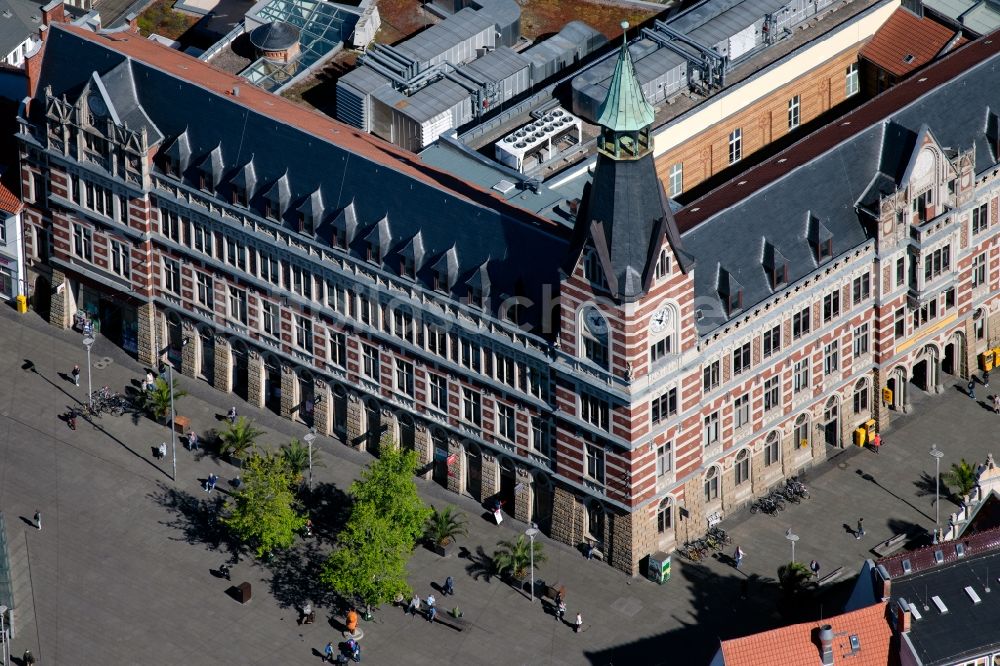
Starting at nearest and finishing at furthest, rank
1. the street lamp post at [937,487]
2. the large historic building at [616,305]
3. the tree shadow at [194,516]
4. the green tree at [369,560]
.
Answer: the green tree at [369,560] → the large historic building at [616,305] → the street lamp post at [937,487] → the tree shadow at [194,516]

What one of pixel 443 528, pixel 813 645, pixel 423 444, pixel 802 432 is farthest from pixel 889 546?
pixel 423 444

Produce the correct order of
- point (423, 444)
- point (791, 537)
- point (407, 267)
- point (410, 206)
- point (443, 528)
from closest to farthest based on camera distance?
point (791, 537) → point (443, 528) → point (407, 267) → point (410, 206) → point (423, 444)

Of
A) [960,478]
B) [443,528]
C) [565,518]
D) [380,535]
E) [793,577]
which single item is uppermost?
[960,478]

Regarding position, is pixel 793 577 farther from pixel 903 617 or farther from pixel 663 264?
pixel 663 264

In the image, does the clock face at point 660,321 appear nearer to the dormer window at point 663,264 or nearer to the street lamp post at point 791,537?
the dormer window at point 663,264

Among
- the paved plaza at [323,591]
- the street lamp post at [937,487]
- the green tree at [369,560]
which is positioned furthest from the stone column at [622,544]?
the street lamp post at [937,487]

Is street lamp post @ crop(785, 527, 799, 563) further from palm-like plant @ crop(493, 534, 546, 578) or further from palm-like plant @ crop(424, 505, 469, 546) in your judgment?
palm-like plant @ crop(424, 505, 469, 546)
